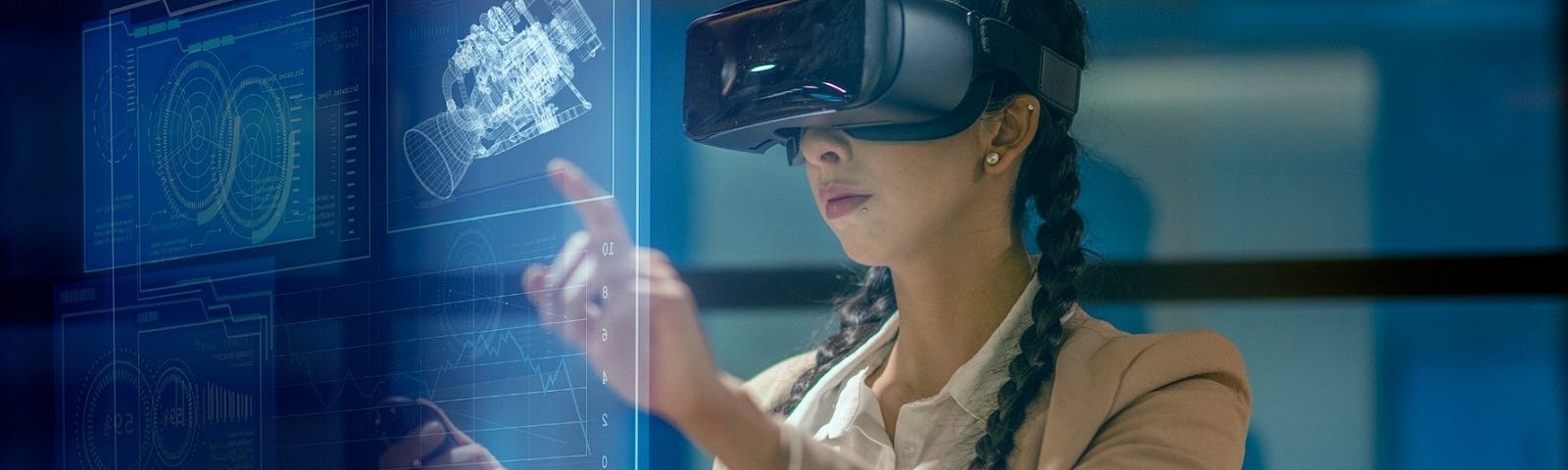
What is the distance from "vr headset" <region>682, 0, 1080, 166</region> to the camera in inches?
82.1

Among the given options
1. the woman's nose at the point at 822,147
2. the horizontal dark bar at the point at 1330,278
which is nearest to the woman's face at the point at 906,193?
the woman's nose at the point at 822,147

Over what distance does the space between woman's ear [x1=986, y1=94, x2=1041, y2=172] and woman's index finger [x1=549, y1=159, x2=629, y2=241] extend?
626 mm

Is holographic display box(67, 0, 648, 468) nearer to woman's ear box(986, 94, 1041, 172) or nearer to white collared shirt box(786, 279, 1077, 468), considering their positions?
white collared shirt box(786, 279, 1077, 468)

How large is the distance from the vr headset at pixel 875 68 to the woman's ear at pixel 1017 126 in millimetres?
19

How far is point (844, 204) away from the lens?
2221mm

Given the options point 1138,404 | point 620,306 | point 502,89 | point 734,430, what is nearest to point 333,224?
point 502,89

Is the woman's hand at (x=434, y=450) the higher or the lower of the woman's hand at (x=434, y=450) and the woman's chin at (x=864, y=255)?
the lower

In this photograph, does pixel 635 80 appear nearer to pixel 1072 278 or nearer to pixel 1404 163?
pixel 1072 278

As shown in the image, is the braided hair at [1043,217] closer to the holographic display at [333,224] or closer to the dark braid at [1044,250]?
the dark braid at [1044,250]

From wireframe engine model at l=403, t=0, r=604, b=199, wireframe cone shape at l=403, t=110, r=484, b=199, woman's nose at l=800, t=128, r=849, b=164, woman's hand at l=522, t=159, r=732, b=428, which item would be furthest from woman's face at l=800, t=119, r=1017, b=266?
wireframe cone shape at l=403, t=110, r=484, b=199

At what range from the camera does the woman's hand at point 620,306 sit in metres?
2.38

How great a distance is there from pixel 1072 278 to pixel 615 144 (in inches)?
29.6

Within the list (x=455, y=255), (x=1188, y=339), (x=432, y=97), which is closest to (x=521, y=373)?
(x=455, y=255)

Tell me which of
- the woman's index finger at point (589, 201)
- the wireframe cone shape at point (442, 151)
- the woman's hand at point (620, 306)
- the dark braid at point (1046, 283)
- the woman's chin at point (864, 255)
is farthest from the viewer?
the wireframe cone shape at point (442, 151)
